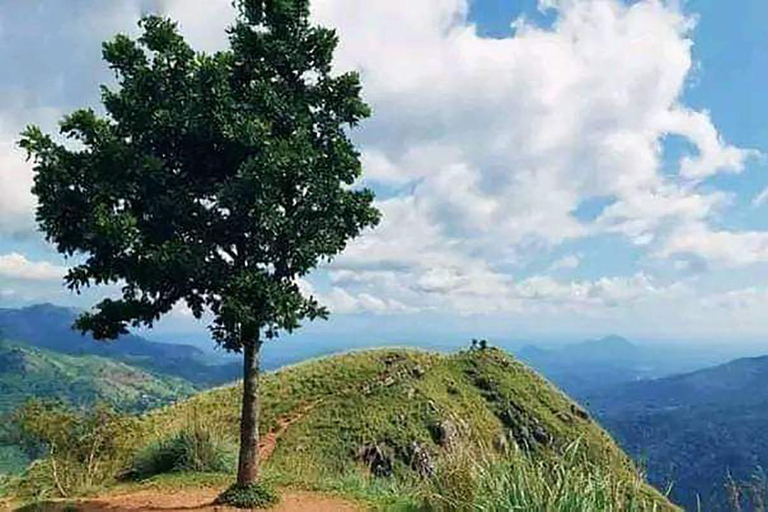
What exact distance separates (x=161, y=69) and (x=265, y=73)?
214cm

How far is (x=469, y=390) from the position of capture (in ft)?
200

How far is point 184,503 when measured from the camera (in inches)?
631

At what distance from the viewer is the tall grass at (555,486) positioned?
296 inches

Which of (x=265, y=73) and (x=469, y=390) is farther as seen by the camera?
(x=469, y=390)

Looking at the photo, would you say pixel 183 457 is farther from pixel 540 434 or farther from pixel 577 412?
pixel 577 412

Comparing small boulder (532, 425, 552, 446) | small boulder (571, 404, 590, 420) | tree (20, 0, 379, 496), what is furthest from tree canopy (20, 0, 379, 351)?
small boulder (571, 404, 590, 420)

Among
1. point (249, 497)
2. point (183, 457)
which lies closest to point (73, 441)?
point (183, 457)

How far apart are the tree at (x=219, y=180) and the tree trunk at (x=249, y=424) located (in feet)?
0.10

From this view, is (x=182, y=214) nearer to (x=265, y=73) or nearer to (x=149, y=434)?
(x=265, y=73)

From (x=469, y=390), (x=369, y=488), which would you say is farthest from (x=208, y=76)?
(x=469, y=390)

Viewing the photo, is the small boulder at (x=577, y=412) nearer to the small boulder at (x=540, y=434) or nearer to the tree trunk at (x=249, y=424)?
the small boulder at (x=540, y=434)

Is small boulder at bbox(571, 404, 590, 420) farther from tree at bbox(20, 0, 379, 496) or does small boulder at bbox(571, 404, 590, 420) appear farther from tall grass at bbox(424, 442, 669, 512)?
tall grass at bbox(424, 442, 669, 512)

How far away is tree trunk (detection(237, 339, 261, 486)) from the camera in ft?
53.0

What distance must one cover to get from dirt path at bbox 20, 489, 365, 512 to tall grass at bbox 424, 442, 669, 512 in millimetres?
6361
